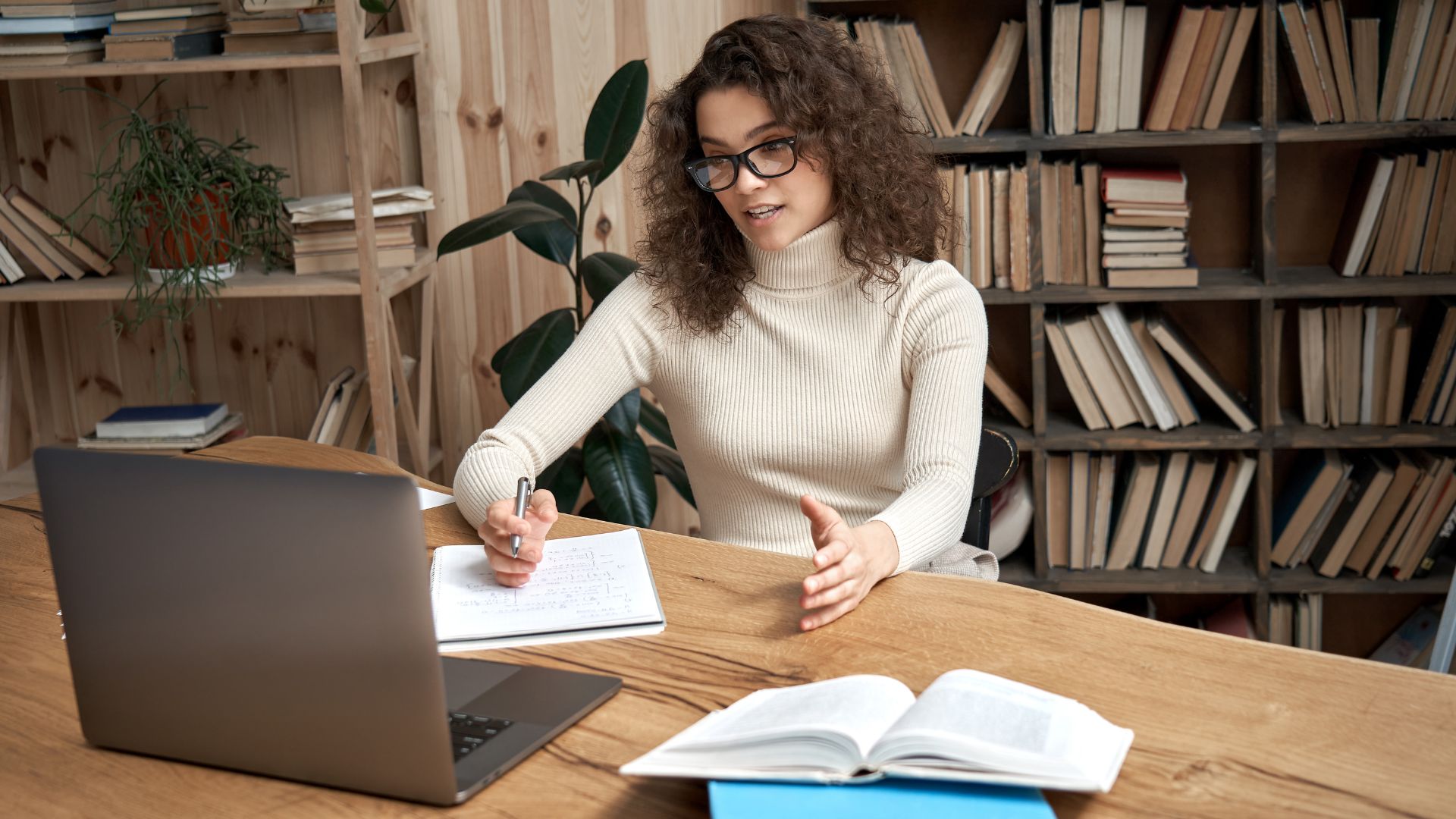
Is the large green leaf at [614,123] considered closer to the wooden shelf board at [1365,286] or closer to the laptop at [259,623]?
the wooden shelf board at [1365,286]

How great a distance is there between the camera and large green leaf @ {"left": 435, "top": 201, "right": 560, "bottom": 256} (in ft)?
7.74

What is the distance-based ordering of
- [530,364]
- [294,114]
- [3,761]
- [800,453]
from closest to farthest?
[3,761] < [800,453] < [530,364] < [294,114]

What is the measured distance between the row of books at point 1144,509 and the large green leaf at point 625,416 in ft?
2.95

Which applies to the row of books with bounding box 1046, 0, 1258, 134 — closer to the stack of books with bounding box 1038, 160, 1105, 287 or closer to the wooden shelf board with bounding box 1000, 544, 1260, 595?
the stack of books with bounding box 1038, 160, 1105, 287

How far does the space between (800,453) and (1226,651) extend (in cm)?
72

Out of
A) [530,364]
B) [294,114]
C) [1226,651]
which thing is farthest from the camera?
[294,114]

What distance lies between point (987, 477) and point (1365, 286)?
1208 millimetres

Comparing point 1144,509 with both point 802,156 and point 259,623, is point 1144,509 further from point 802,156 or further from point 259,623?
point 259,623

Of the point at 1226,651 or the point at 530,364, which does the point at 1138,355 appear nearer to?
the point at 530,364

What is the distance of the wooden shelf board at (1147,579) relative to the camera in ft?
8.84

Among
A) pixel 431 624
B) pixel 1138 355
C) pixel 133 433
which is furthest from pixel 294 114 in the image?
pixel 431 624

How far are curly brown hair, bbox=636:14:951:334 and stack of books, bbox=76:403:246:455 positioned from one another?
4.35ft

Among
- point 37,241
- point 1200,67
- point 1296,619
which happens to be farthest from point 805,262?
point 37,241

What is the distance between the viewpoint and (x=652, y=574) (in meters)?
1.33
